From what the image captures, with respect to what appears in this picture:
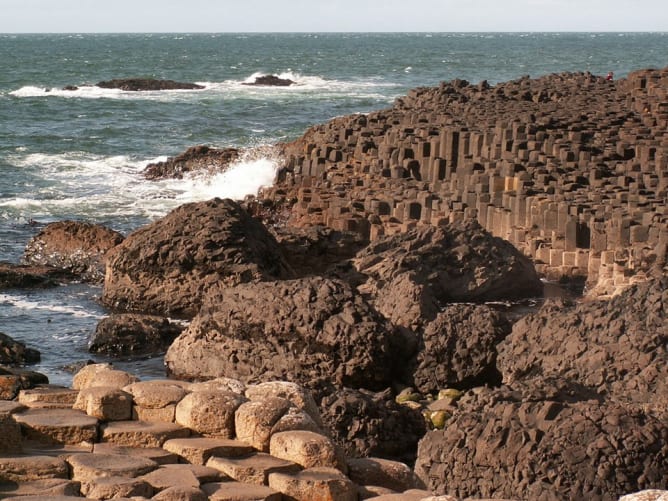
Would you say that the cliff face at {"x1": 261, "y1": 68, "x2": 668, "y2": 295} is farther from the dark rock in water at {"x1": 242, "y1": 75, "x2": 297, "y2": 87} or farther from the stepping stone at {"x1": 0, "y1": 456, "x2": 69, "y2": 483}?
the dark rock in water at {"x1": 242, "y1": 75, "x2": 297, "y2": 87}

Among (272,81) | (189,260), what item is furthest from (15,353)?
(272,81)

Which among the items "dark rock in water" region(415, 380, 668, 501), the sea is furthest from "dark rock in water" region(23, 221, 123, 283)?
"dark rock in water" region(415, 380, 668, 501)

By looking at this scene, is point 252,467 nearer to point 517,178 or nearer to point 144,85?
point 517,178

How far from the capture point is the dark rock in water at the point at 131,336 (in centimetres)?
1428

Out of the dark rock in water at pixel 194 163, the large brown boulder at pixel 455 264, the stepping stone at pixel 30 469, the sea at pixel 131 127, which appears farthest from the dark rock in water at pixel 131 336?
the dark rock in water at pixel 194 163

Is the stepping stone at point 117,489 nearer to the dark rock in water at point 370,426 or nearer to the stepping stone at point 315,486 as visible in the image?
the stepping stone at point 315,486

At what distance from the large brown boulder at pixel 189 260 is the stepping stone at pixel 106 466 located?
876 centimetres

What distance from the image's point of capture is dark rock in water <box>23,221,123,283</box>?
1875 cm

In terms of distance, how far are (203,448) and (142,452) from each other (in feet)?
1.13

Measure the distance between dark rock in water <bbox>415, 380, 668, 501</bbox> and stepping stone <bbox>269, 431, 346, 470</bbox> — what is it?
4.51ft

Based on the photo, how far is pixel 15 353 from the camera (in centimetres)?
1388

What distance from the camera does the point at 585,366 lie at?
33.4 feet

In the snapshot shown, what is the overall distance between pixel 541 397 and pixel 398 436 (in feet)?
6.83

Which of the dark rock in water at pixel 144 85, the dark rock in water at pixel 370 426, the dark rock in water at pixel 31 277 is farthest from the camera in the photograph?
the dark rock in water at pixel 144 85
